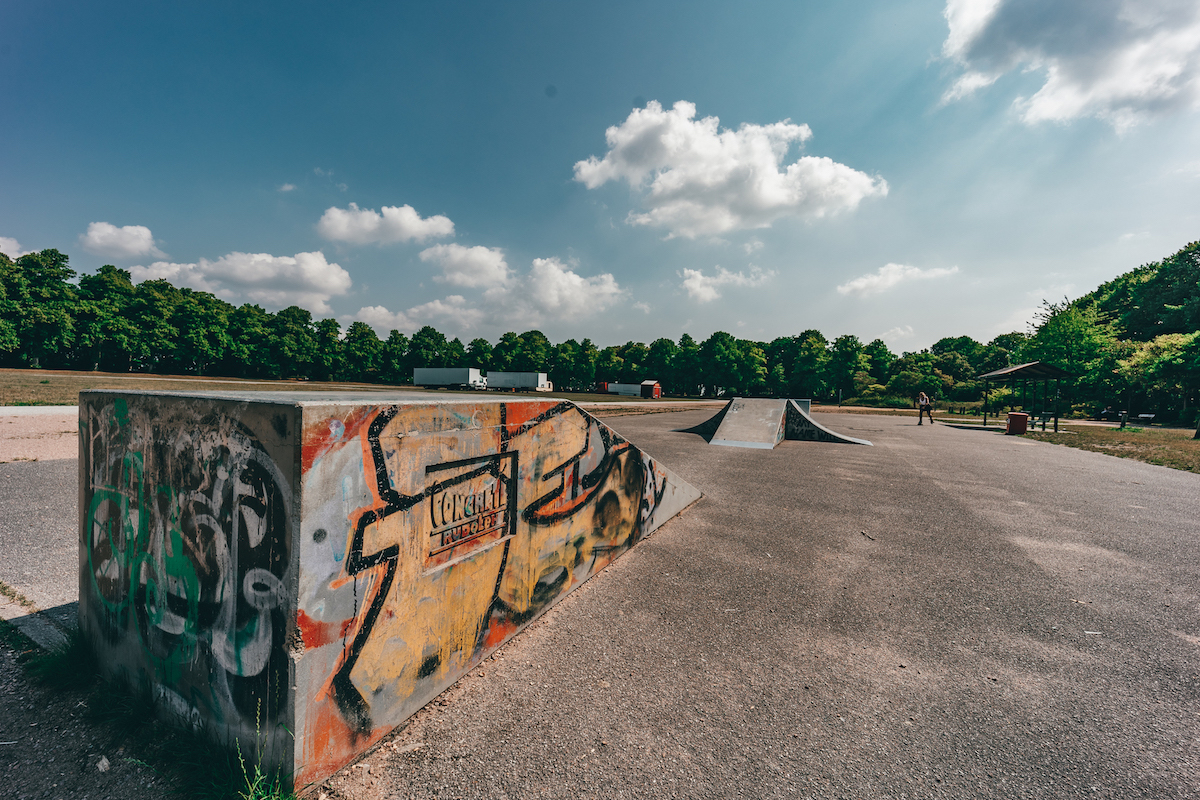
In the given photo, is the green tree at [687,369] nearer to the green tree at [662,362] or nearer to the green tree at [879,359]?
the green tree at [662,362]

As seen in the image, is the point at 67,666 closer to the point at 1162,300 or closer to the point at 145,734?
the point at 145,734

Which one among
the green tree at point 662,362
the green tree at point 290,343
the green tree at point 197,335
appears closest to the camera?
the green tree at point 197,335

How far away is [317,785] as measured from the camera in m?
1.92

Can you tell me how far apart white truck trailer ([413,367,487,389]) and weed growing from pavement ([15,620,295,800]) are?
180ft

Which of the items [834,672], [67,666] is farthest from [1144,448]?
[67,666]

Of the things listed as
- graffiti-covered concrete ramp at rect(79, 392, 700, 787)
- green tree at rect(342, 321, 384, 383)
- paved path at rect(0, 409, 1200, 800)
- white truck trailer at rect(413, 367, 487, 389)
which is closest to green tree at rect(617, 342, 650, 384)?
white truck trailer at rect(413, 367, 487, 389)

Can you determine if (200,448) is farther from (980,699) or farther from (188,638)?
(980,699)

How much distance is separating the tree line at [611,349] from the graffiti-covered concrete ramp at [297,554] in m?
34.6

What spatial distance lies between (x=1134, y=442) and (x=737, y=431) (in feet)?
49.2

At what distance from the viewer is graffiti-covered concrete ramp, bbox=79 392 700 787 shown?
6.07 ft

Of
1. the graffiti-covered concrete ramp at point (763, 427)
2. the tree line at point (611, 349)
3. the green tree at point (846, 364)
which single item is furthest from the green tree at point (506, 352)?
the graffiti-covered concrete ramp at point (763, 427)

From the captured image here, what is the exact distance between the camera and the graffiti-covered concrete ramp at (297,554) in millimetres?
1851

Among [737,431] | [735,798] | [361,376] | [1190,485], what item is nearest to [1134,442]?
[1190,485]

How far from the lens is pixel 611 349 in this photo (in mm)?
83188
